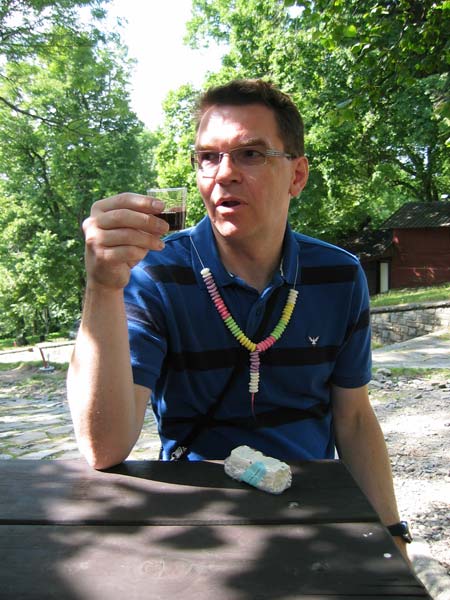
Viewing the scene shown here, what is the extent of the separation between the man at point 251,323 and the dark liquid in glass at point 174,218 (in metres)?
0.24

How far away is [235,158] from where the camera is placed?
1992 millimetres

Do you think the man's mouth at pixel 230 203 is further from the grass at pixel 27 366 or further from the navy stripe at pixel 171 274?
the grass at pixel 27 366

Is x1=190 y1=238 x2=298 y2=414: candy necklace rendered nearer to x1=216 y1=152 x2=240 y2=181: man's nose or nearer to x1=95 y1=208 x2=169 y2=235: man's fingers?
x1=216 y1=152 x2=240 y2=181: man's nose

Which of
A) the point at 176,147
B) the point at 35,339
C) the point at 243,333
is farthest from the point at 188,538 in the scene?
the point at 35,339

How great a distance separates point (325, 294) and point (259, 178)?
51 centimetres

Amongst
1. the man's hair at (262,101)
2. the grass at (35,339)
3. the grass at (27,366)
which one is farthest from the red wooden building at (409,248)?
the man's hair at (262,101)

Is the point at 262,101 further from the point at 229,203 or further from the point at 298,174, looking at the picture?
the point at 229,203

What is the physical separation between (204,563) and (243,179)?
133 cm

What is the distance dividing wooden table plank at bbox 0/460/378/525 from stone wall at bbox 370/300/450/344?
14.5 metres

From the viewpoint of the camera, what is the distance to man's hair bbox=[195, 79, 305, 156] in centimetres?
210

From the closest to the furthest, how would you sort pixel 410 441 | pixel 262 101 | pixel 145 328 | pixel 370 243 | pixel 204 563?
pixel 204 563, pixel 145 328, pixel 262 101, pixel 410 441, pixel 370 243

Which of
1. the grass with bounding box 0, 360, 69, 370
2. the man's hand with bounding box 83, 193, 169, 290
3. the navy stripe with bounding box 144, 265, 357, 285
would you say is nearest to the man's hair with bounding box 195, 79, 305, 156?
the navy stripe with bounding box 144, 265, 357, 285

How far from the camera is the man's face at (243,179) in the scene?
1.99 m

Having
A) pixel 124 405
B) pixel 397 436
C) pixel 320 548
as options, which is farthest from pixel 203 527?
pixel 397 436
